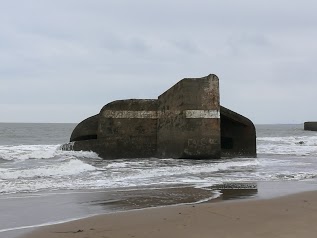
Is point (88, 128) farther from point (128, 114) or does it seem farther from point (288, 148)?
point (288, 148)

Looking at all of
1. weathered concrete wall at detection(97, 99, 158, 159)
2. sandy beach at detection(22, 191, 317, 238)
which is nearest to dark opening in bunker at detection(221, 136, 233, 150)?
weathered concrete wall at detection(97, 99, 158, 159)

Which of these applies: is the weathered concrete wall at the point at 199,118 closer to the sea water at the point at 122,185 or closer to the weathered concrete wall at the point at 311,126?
the sea water at the point at 122,185

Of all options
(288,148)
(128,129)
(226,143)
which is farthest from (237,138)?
(288,148)

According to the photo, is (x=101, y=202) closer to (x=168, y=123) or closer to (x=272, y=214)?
(x=272, y=214)

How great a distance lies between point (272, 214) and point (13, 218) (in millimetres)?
3236

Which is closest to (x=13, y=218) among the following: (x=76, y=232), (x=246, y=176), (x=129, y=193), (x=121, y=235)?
(x=76, y=232)

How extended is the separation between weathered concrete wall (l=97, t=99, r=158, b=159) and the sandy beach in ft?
31.5

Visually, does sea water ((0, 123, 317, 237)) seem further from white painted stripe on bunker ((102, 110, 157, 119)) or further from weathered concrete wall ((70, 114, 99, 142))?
weathered concrete wall ((70, 114, 99, 142))

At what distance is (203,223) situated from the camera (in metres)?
5.10

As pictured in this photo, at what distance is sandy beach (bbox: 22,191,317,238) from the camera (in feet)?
15.3

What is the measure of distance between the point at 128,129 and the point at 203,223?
429 inches

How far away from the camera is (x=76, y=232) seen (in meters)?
4.73

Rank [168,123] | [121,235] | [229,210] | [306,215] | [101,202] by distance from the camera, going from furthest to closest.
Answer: [168,123]
[101,202]
[229,210]
[306,215]
[121,235]

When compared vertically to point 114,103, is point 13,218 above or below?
below
